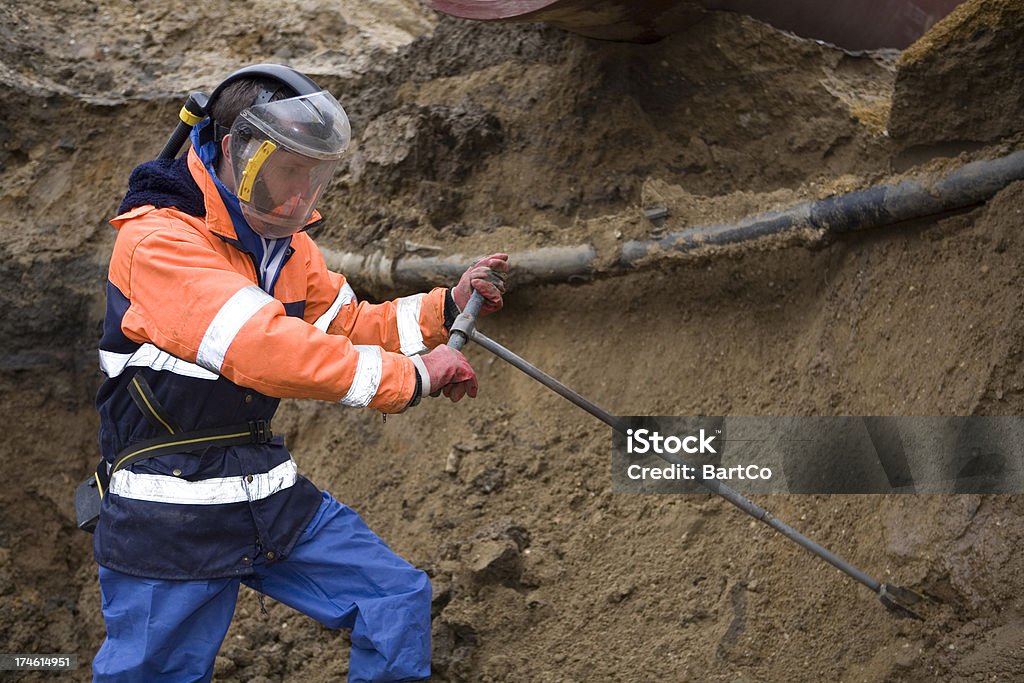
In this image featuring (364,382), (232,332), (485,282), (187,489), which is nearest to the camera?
(232,332)

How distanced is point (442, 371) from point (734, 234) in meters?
1.77

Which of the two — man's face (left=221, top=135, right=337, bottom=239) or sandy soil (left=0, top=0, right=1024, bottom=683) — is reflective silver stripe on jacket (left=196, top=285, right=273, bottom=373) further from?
sandy soil (left=0, top=0, right=1024, bottom=683)

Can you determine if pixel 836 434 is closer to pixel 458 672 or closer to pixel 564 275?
pixel 564 275

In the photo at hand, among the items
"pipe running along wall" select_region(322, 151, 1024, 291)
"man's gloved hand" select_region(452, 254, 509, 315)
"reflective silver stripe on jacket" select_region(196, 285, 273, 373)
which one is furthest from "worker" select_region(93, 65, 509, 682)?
"pipe running along wall" select_region(322, 151, 1024, 291)

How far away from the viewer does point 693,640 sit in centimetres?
389

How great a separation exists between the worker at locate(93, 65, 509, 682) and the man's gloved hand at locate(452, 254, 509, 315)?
1.31 ft

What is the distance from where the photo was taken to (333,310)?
362 cm

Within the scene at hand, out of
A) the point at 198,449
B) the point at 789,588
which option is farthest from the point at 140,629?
the point at 789,588

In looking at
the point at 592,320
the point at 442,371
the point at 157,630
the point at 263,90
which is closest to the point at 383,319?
the point at 442,371

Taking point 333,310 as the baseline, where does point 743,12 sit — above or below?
above

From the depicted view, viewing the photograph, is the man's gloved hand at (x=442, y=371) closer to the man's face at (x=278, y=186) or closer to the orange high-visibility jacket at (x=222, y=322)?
the orange high-visibility jacket at (x=222, y=322)

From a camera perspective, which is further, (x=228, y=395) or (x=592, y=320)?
(x=592, y=320)

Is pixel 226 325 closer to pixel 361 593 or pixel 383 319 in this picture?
pixel 383 319

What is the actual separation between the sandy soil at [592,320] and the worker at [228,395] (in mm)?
892
